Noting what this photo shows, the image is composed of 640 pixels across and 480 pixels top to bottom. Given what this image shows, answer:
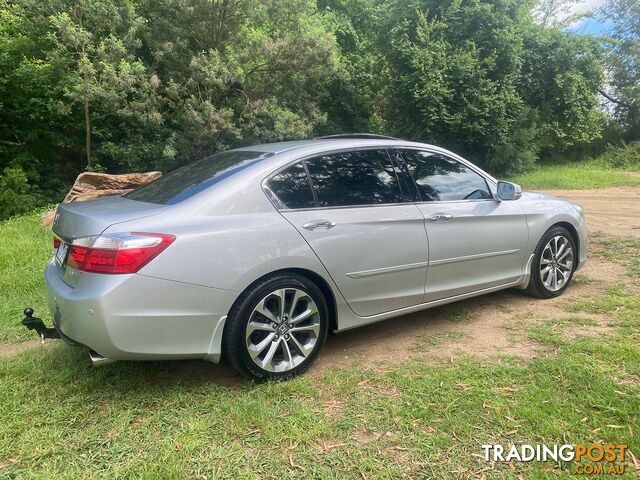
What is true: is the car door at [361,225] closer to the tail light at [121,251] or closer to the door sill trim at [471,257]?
the door sill trim at [471,257]

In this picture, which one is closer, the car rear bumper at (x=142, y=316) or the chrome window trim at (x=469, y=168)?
the car rear bumper at (x=142, y=316)

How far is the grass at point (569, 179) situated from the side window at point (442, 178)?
11.2 metres

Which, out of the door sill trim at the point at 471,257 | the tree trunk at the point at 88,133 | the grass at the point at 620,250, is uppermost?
the tree trunk at the point at 88,133

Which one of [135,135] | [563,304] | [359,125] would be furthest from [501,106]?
[563,304]

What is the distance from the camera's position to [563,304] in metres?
4.32

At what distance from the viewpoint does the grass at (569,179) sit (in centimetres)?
1416

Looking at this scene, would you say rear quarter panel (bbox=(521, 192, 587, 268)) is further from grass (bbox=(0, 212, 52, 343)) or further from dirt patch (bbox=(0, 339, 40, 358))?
grass (bbox=(0, 212, 52, 343))

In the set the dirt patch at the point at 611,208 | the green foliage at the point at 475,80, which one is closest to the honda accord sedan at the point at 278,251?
the dirt patch at the point at 611,208

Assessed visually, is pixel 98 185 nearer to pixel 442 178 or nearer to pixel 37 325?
pixel 37 325

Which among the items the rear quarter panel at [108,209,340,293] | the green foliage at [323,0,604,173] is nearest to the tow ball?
the rear quarter panel at [108,209,340,293]

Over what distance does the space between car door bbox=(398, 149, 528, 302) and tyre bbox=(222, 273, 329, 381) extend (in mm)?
1056

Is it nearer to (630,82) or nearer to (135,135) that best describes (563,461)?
(135,135)

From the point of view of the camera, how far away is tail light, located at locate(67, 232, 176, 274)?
2543 millimetres

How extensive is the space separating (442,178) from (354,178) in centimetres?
90
